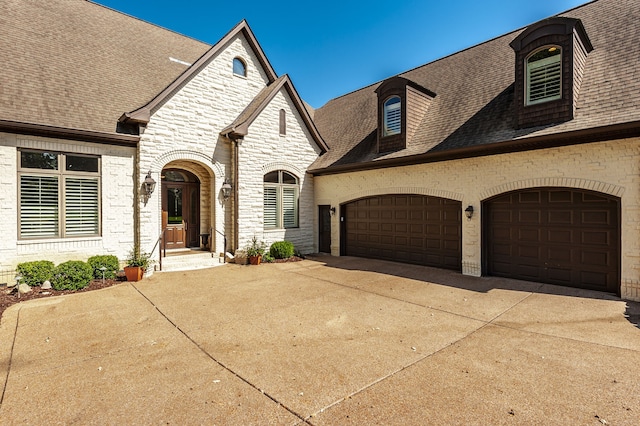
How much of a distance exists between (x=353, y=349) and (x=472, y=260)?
613 cm

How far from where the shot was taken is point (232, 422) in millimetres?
3066

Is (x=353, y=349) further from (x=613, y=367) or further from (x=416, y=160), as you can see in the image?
(x=416, y=160)

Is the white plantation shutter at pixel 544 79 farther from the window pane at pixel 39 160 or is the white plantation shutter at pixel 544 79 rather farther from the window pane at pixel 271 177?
the window pane at pixel 39 160

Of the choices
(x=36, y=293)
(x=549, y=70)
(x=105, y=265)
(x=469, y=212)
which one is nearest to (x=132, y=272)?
(x=105, y=265)

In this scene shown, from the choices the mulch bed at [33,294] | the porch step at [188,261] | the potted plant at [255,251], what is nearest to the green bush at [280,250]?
the potted plant at [255,251]

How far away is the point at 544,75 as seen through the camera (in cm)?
838

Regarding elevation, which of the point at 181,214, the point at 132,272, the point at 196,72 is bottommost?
the point at 132,272

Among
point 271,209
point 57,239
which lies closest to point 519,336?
point 271,209

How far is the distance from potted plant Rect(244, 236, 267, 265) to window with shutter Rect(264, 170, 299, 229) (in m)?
0.97

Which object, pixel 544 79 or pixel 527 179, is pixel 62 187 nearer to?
pixel 527 179

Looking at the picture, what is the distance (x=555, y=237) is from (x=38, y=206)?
13.1 metres

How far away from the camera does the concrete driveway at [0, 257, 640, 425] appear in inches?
128

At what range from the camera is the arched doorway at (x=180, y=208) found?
12.2m

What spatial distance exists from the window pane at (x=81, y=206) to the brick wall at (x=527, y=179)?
845 cm
